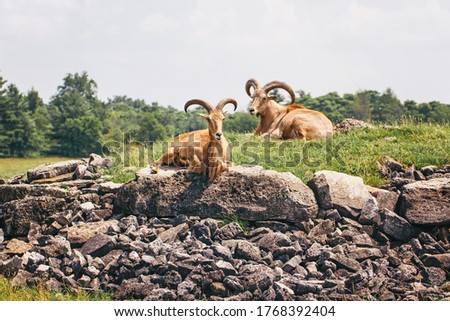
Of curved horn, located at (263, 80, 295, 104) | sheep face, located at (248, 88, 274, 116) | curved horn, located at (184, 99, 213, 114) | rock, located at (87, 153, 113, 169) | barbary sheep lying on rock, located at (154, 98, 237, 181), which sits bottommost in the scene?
rock, located at (87, 153, 113, 169)

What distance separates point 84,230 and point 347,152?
6.81 m

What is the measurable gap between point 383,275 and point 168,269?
3732mm

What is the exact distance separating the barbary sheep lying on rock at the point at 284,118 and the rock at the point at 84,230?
25.1 ft

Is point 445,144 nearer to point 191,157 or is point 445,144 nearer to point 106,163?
point 191,157

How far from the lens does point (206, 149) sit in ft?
40.4

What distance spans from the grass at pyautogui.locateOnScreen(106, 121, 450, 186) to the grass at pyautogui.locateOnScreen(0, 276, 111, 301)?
14.7ft

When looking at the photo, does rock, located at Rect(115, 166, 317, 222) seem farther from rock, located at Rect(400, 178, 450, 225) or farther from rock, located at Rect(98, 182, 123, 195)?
rock, located at Rect(400, 178, 450, 225)

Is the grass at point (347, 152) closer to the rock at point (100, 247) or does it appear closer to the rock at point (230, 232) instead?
the rock at point (230, 232)

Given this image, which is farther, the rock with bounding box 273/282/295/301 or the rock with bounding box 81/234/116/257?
the rock with bounding box 81/234/116/257

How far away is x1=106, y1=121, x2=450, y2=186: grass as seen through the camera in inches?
547

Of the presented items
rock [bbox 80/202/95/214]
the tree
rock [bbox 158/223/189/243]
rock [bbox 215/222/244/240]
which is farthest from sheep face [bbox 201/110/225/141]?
the tree

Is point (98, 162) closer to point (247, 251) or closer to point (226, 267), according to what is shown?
point (247, 251)

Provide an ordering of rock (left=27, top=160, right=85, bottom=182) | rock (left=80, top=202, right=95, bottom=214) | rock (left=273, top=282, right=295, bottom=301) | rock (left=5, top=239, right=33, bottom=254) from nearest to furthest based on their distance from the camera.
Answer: rock (left=273, top=282, right=295, bottom=301) < rock (left=5, top=239, right=33, bottom=254) < rock (left=80, top=202, right=95, bottom=214) < rock (left=27, top=160, right=85, bottom=182)
